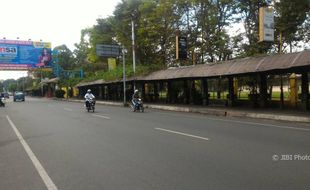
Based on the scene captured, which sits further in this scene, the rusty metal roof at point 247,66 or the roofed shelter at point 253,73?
the roofed shelter at point 253,73

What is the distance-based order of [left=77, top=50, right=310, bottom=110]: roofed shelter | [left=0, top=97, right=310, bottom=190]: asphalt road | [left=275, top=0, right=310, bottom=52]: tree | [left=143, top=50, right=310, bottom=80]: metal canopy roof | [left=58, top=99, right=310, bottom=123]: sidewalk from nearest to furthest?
[left=0, top=97, right=310, bottom=190]: asphalt road → [left=58, top=99, right=310, bottom=123]: sidewalk → [left=143, top=50, right=310, bottom=80]: metal canopy roof → [left=77, top=50, right=310, bottom=110]: roofed shelter → [left=275, top=0, right=310, bottom=52]: tree

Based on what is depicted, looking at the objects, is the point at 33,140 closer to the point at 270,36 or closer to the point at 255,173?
the point at 255,173

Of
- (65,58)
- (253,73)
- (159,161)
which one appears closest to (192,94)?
(253,73)

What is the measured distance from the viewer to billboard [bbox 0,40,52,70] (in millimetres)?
53062

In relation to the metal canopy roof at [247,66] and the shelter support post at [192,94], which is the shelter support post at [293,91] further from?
the shelter support post at [192,94]

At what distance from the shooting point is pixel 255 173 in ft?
22.0

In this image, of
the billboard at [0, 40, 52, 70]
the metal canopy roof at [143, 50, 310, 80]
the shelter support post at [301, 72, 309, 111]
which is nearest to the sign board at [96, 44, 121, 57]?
the metal canopy roof at [143, 50, 310, 80]

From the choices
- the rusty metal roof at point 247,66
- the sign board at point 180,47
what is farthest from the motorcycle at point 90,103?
the sign board at point 180,47

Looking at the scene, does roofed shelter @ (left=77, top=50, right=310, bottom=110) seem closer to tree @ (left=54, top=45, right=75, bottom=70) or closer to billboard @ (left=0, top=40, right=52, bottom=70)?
billboard @ (left=0, top=40, right=52, bottom=70)

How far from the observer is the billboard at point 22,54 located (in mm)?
53062

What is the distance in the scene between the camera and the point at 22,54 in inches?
2149

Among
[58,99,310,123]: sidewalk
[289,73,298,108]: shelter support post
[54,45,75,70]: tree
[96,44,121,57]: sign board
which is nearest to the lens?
[58,99,310,123]: sidewalk

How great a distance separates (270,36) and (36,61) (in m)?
40.2

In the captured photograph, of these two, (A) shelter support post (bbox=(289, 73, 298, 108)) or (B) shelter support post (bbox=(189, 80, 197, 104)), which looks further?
(B) shelter support post (bbox=(189, 80, 197, 104))
